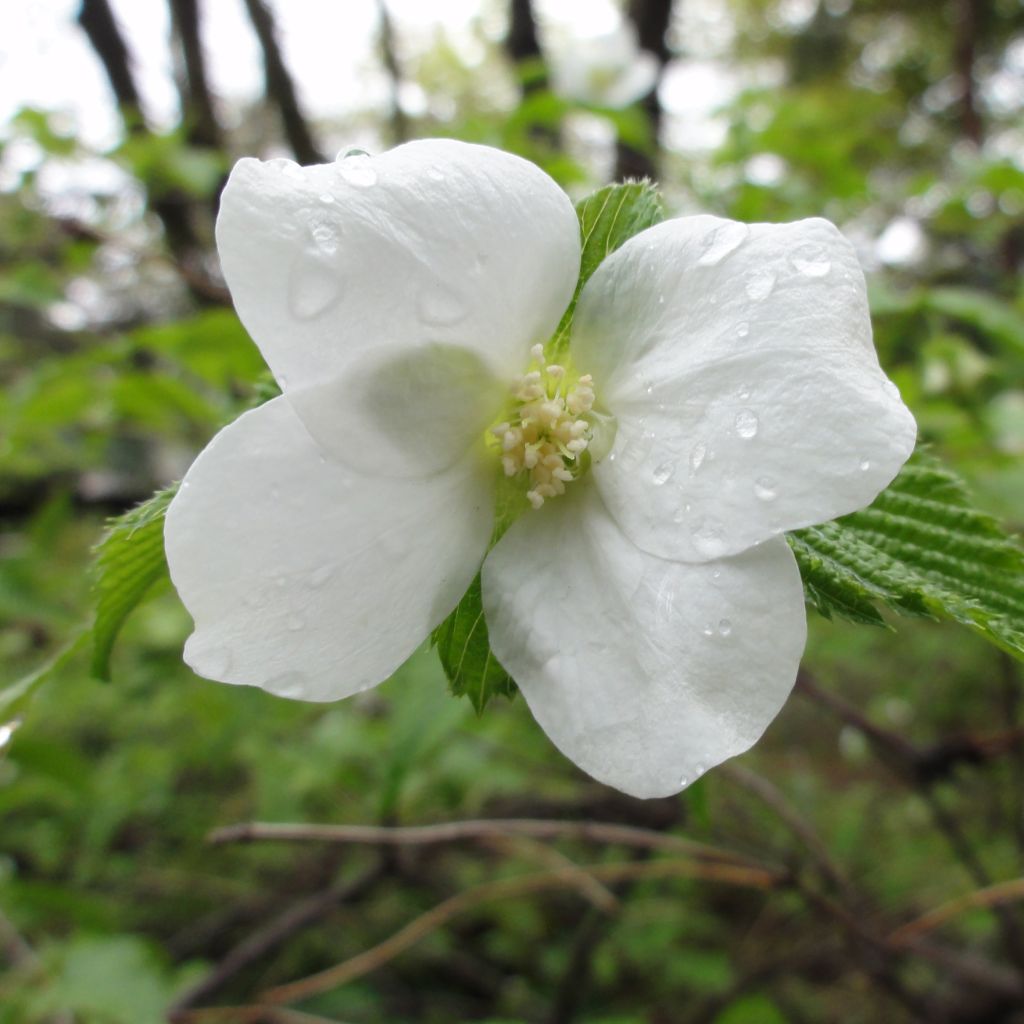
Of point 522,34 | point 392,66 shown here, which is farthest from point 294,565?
point 392,66

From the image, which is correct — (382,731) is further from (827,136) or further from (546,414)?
(827,136)

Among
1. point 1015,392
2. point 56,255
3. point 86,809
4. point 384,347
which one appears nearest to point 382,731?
point 86,809

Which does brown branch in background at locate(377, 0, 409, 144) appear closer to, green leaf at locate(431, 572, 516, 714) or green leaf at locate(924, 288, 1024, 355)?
green leaf at locate(924, 288, 1024, 355)

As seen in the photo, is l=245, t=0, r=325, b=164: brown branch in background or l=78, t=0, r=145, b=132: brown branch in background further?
l=78, t=0, r=145, b=132: brown branch in background

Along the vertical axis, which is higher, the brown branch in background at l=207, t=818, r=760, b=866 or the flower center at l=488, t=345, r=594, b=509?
the flower center at l=488, t=345, r=594, b=509

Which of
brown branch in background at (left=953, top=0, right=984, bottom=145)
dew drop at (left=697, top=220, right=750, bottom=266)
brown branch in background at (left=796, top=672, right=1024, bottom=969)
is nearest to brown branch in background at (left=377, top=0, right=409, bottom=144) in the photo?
brown branch in background at (left=953, top=0, right=984, bottom=145)

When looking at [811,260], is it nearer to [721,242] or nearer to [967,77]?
[721,242]
